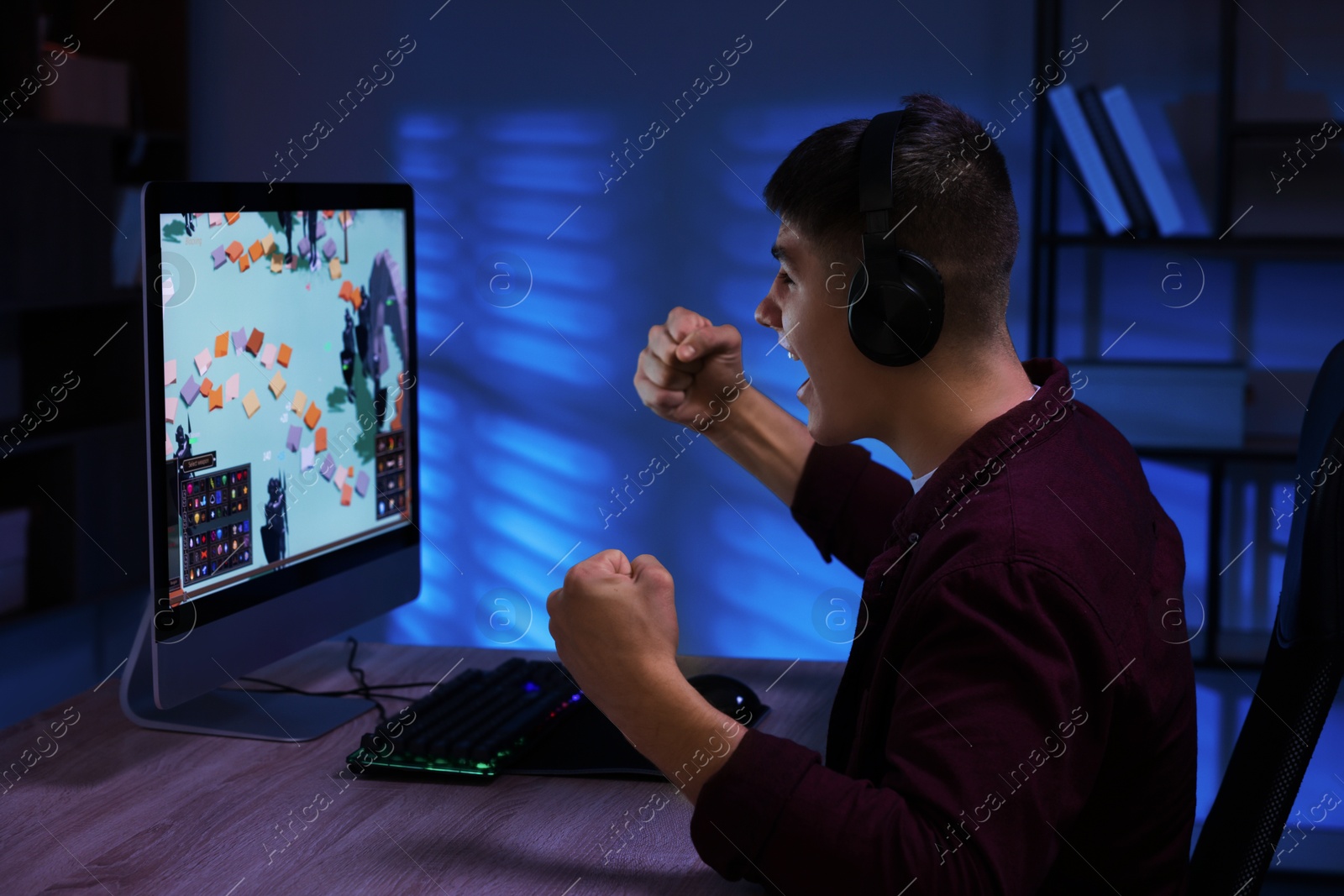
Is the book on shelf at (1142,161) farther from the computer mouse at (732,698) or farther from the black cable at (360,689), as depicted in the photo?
the black cable at (360,689)

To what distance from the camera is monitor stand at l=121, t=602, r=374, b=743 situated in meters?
1.22

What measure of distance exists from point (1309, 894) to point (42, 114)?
3.27 m

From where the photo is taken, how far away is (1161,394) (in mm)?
2410

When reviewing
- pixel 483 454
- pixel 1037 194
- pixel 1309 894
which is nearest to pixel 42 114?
pixel 483 454

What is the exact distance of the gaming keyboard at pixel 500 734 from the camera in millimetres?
1124

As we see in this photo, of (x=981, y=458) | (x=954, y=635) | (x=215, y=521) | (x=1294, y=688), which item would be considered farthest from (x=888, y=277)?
(x=215, y=521)

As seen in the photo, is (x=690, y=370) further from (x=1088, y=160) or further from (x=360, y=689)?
(x=1088, y=160)

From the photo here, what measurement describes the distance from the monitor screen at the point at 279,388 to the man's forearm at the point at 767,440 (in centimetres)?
43

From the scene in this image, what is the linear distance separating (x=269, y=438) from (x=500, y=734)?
0.40 meters

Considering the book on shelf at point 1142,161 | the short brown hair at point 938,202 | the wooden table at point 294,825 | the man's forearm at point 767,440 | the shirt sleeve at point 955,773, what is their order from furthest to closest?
the book on shelf at point 1142,161 → the man's forearm at point 767,440 → the short brown hair at point 938,202 → the wooden table at point 294,825 → the shirt sleeve at point 955,773

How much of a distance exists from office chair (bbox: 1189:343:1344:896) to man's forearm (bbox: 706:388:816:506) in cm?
64

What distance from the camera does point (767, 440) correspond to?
4.97ft

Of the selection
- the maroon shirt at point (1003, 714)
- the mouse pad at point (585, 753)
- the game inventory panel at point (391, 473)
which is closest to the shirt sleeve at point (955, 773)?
the maroon shirt at point (1003, 714)

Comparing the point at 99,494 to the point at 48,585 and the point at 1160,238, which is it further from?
the point at 1160,238
